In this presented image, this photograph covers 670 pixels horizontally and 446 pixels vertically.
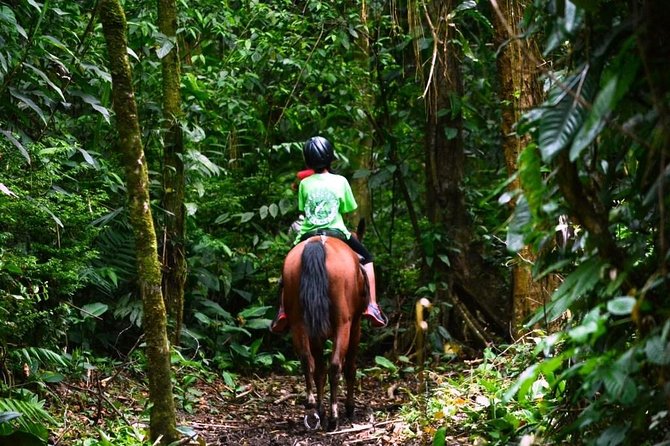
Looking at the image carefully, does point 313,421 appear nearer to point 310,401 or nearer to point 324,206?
point 310,401

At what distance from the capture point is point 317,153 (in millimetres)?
7371

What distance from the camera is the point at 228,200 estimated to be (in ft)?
30.6

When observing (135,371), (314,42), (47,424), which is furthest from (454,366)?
(47,424)

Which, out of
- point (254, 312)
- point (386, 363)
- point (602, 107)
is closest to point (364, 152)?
point (254, 312)

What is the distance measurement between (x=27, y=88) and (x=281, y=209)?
386 centimetres

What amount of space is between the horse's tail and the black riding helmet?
3.60 feet

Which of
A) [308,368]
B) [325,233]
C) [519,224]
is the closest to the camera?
[519,224]

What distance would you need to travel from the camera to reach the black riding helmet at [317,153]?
7.38 m

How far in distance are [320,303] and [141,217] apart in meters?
2.08

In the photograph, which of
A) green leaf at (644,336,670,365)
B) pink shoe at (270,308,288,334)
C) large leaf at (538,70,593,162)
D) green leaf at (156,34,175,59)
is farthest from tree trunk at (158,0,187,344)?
green leaf at (644,336,670,365)

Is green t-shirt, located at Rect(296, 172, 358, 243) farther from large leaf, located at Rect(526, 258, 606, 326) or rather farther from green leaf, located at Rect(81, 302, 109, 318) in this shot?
large leaf, located at Rect(526, 258, 606, 326)

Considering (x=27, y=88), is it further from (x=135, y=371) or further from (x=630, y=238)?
(x=630, y=238)

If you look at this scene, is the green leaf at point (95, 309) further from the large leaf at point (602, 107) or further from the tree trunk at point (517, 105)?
the large leaf at point (602, 107)

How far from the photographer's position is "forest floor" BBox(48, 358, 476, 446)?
571 cm
